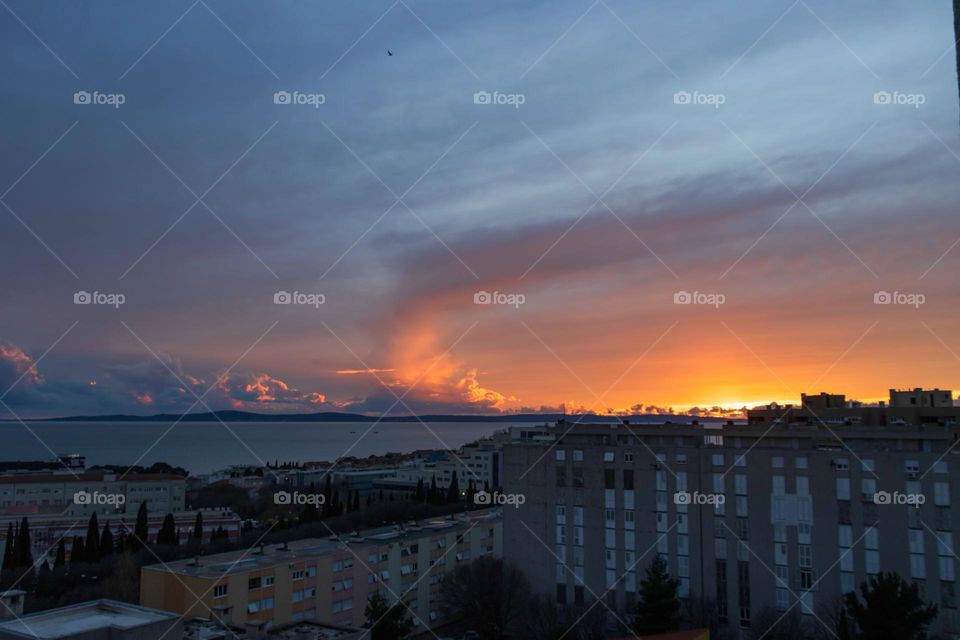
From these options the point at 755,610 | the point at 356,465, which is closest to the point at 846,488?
the point at 755,610

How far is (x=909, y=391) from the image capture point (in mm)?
31734

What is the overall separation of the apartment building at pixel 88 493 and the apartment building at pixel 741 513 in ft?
107

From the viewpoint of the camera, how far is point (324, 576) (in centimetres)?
1988

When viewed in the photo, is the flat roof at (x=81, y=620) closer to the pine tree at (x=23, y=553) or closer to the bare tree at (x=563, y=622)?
the bare tree at (x=563, y=622)

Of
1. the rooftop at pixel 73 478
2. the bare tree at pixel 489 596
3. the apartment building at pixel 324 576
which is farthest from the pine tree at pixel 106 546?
the rooftop at pixel 73 478

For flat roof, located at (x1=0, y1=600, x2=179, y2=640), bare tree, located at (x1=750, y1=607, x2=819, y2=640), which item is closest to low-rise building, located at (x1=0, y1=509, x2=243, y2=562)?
bare tree, located at (x1=750, y1=607, x2=819, y2=640)

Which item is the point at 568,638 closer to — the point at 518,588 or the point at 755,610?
the point at 518,588

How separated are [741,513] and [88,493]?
42497 mm

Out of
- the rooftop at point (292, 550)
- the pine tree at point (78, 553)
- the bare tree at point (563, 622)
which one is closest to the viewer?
the rooftop at point (292, 550)

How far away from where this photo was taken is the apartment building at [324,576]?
1714 cm

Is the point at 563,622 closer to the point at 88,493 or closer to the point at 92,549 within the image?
the point at 92,549

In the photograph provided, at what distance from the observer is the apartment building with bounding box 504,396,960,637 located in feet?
56.6

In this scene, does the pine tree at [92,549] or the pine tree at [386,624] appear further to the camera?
the pine tree at [92,549]

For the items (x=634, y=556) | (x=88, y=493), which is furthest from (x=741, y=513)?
(x=88, y=493)
